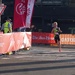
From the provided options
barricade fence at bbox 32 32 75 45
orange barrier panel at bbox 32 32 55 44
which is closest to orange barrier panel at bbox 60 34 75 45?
barricade fence at bbox 32 32 75 45

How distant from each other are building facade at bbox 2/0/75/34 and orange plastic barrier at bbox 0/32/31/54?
20.1 metres

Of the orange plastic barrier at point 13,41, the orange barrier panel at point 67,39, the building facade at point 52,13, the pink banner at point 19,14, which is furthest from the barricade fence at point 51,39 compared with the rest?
the building facade at point 52,13

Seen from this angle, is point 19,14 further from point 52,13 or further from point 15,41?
point 52,13

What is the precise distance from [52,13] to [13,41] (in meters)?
23.1

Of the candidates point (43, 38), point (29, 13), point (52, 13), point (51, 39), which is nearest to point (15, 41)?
point (29, 13)

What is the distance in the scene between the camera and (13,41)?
1766 centimetres

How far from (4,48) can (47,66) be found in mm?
3682

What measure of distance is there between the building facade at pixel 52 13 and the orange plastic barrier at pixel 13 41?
2006cm

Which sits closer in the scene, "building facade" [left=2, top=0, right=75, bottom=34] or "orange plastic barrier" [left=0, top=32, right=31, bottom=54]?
"orange plastic barrier" [left=0, top=32, right=31, bottom=54]

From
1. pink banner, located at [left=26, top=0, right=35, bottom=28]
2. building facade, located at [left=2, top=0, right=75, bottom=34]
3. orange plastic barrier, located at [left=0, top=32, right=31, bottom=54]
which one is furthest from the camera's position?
building facade, located at [left=2, top=0, right=75, bottom=34]

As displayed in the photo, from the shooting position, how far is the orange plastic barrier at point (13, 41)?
16062 millimetres

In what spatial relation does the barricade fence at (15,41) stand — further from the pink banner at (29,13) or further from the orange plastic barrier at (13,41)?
the pink banner at (29,13)

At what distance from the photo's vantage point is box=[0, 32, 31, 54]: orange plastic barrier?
632 inches

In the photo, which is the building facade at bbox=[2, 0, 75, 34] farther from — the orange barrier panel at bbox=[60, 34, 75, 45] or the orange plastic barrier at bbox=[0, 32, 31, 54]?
the orange plastic barrier at bbox=[0, 32, 31, 54]
